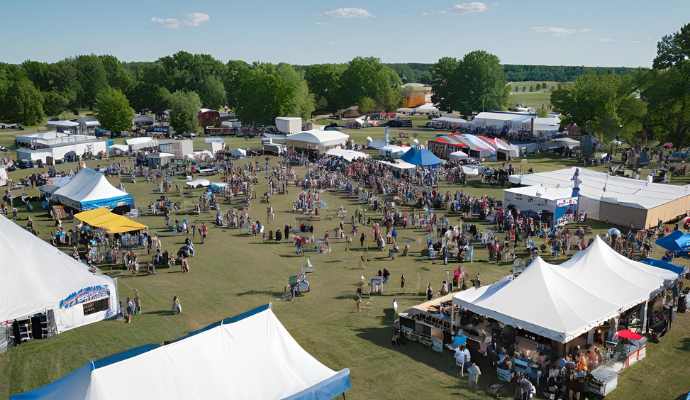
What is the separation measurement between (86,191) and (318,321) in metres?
15.4

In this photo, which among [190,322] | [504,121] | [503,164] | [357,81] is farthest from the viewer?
[357,81]

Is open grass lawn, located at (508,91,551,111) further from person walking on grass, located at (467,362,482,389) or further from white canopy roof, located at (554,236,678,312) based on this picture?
person walking on grass, located at (467,362,482,389)

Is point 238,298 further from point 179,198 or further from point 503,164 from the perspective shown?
point 503,164

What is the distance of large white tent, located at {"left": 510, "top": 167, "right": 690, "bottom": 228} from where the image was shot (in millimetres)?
23734

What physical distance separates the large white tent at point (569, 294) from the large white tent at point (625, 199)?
30.7ft

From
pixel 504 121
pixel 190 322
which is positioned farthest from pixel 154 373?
pixel 504 121

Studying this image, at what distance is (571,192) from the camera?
25.3 metres

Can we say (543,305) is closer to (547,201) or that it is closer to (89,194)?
(547,201)

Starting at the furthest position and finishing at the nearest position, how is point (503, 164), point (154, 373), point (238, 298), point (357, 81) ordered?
1. point (357, 81)
2. point (503, 164)
3. point (238, 298)
4. point (154, 373)

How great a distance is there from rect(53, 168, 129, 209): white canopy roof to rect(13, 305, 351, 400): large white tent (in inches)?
669

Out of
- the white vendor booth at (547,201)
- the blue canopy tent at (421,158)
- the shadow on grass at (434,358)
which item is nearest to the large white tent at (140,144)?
the blue canopy tent at (421,158)

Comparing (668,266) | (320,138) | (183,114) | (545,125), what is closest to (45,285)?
(668,266)

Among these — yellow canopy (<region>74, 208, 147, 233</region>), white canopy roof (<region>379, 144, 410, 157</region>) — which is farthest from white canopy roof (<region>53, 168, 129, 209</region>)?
white canopy roof (<region>379, 144, 410, 157</region>)

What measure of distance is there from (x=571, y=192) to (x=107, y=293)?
19.9 m
